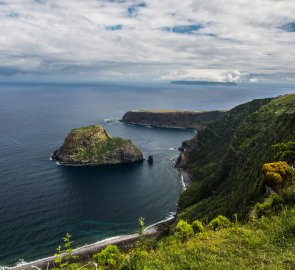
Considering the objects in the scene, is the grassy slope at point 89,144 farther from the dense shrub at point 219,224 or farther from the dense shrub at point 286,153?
the dense shrub at point 219,224

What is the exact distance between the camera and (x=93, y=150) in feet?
604

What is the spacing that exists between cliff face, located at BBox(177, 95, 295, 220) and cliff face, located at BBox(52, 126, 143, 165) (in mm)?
30799

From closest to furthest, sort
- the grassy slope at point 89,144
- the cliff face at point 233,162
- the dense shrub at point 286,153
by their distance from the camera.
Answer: the dense shrub at point 286,153, the cliff face at point 233,162, the grassy slope at point 89,144

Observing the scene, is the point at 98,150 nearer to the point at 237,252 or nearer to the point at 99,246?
the point at 99,246

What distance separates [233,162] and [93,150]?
95.8m

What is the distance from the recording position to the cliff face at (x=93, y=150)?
7013 inches

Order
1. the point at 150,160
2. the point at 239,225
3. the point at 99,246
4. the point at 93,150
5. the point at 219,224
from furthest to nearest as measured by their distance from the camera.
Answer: the point at 150,160, the point at 93,150, the point at 99,246, the point at 219,224, the point at 239,225

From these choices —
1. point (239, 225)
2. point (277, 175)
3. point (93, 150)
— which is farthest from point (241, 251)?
point (93, 150)

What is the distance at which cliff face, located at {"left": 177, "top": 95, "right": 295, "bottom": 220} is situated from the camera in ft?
233

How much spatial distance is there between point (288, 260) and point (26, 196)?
4646 inches

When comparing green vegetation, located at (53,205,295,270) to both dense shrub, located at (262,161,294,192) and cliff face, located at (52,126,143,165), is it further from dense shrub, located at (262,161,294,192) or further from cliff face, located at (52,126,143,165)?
cliff face, located at (52,126,143,165)

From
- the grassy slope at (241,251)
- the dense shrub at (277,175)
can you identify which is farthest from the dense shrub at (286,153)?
the grassy slope at (241,251)

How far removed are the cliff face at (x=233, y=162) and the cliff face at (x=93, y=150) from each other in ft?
101

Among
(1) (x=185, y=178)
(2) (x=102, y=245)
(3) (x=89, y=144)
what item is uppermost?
(3) (x=89, y=144)
